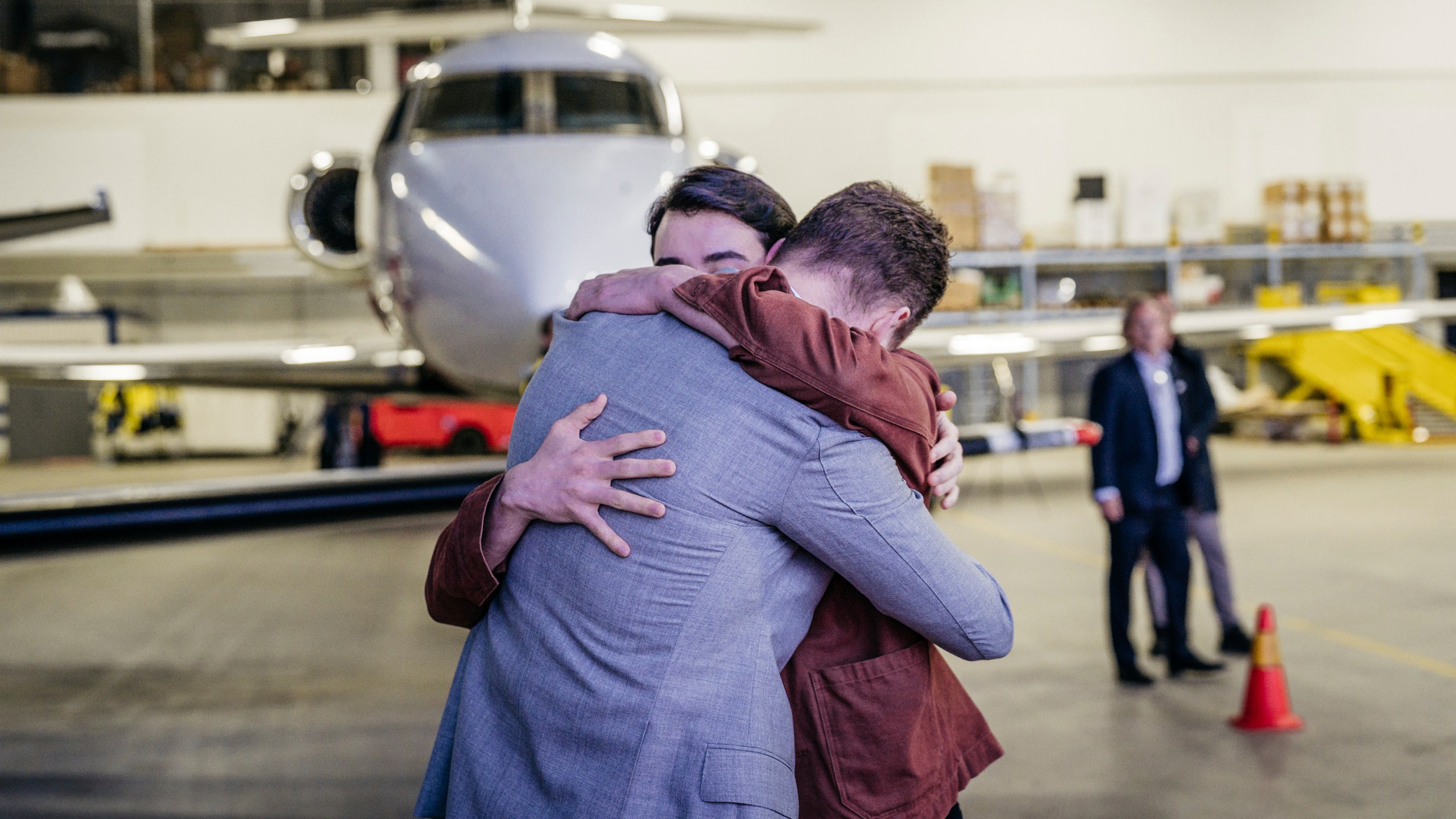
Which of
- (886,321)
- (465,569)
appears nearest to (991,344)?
(886,321)

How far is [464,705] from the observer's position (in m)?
1.30

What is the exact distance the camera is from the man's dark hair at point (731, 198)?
1.42 metres

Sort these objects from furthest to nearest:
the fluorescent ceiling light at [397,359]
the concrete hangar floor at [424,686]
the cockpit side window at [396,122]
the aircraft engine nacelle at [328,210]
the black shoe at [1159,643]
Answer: the fluorescent ceiling light at [397,359] → the aircraft engine nacelle at [328,210] → the cockpit side window at [396,122] → the black shoe at [1159,643] → the concrete hangar floor at [424,686]

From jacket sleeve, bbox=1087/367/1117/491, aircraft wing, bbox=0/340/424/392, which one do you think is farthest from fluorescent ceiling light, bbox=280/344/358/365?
jacket sleeve, bbox=1087/367/1117/491

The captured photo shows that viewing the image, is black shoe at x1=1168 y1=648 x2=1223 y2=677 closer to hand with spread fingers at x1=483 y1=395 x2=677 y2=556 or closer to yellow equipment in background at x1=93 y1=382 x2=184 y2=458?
hand with spread fingers at x1=483 y1=395 x2=677 y2=556

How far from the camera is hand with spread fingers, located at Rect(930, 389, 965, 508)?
1347 millimetres

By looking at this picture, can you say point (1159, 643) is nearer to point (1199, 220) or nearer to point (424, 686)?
point (424, 686)

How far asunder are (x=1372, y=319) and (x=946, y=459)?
9544 millimetres

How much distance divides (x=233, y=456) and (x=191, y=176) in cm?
473

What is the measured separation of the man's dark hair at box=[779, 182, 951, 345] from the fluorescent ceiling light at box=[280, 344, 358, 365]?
6.93 m

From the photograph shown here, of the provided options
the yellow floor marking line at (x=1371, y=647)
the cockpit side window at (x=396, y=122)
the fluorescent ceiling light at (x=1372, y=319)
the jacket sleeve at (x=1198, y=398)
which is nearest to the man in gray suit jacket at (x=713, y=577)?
the jacket sleeve at (x=1198, y=398)

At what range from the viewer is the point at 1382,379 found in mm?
15672

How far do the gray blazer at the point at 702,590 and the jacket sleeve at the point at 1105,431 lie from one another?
3.57m

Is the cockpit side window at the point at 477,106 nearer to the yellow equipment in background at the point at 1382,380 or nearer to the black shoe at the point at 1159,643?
the black shoe at the point at 1159,643
